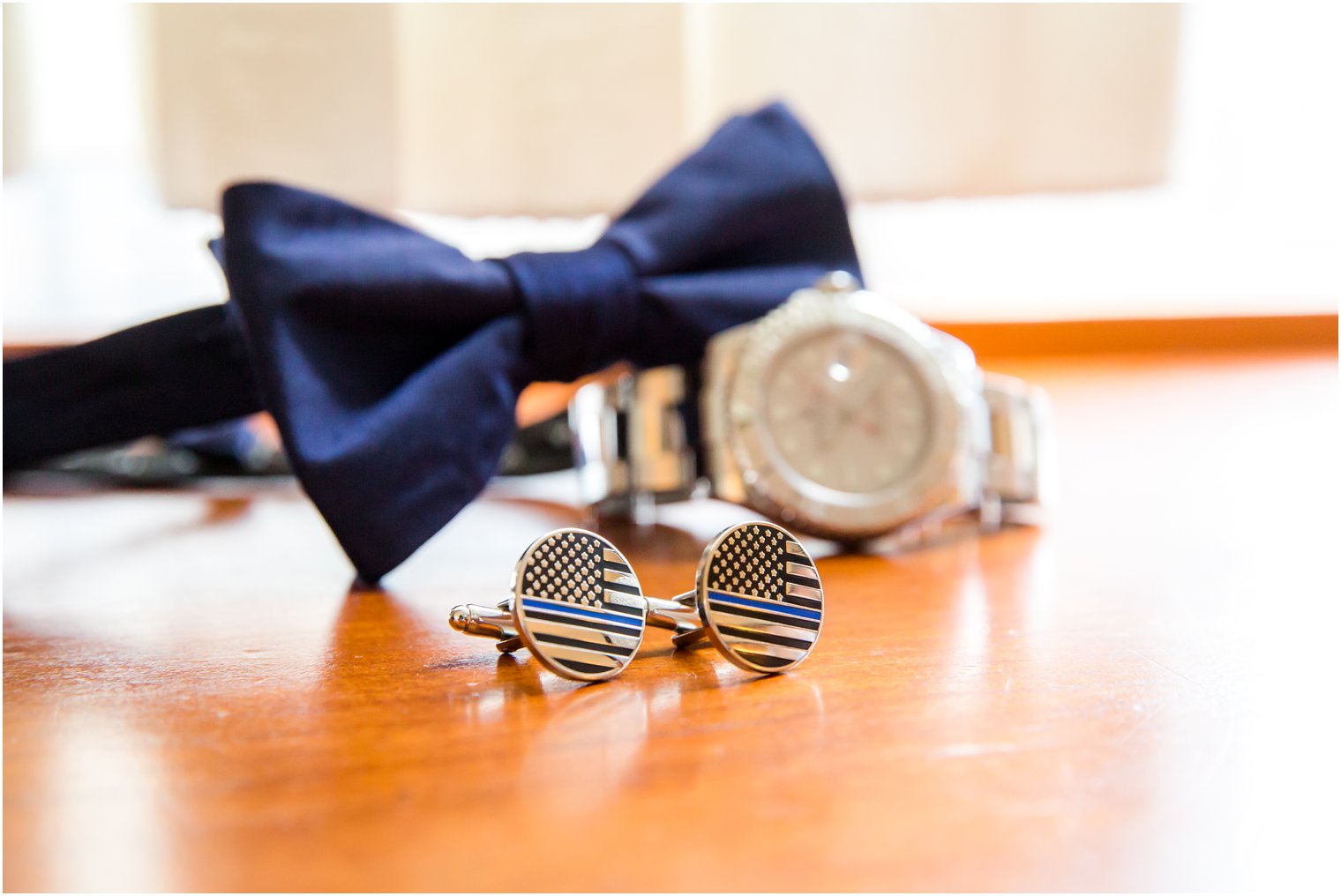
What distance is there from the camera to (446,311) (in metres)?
0.65

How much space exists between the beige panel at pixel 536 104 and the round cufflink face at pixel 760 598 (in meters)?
0.99

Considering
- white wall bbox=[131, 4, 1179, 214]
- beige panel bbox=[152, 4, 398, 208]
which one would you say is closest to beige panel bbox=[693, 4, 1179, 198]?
white wall bbox=[131, 4, 1179, 214]

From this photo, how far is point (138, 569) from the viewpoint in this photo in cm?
70

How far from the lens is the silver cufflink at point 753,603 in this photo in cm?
Result: 45

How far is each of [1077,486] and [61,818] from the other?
0.85m

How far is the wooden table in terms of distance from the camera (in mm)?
287

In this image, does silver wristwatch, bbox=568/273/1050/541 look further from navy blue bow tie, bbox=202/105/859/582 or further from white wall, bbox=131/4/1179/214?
white wall, bbox=131/4/1179/214

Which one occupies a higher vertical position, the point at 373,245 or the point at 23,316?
the point at 373,245

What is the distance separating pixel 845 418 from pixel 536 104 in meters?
0.82

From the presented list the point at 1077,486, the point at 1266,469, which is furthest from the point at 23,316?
the point at 1266,469

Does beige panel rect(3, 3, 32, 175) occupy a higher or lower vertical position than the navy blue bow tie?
higher

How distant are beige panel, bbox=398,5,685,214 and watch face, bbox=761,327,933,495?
2.41 feet

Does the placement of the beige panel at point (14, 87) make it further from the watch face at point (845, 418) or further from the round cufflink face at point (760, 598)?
the round cufflink face at point (760, 598)

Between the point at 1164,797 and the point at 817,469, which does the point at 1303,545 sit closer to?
the point at 817,469
